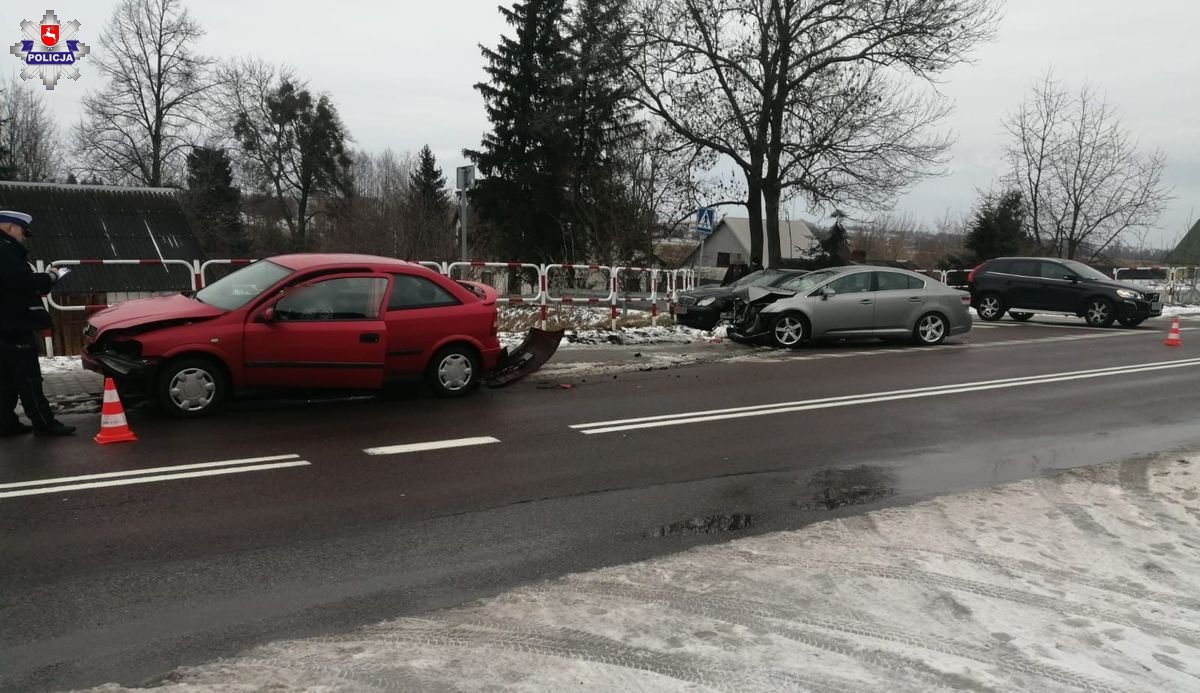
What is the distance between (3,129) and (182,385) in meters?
51.4

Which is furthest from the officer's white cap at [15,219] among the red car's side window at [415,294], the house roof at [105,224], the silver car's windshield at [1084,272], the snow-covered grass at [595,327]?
the silver car's windshield at [1084,272]

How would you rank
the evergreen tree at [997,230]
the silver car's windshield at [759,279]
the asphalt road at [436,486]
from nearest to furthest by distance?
the asphalt road at [436,486] → the silver car's windshield at [759,279] → the evergreen tree at [997,230]

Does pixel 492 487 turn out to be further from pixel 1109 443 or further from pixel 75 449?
pixel 1109 443

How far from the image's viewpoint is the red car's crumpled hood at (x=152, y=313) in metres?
7.89

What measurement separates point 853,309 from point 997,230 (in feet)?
86.3

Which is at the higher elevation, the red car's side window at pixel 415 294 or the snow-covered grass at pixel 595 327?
the red car's side window at pixel 415 294

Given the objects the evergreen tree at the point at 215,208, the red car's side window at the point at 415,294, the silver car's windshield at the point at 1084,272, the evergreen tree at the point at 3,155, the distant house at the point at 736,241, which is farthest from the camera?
the distant house at the point at 736,241

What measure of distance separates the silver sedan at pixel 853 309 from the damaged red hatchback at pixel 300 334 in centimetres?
681

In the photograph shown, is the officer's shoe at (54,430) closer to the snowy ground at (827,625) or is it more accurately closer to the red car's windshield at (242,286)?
the red car's windshield at (242,286)

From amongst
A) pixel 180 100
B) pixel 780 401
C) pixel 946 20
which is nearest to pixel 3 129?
pixel 180 100

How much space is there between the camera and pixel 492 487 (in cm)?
607

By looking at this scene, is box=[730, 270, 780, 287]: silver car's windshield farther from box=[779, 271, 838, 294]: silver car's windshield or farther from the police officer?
the police officer

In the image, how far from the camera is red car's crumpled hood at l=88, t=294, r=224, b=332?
25.9 feet

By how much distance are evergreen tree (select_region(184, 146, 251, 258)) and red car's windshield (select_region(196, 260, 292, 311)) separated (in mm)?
45093
